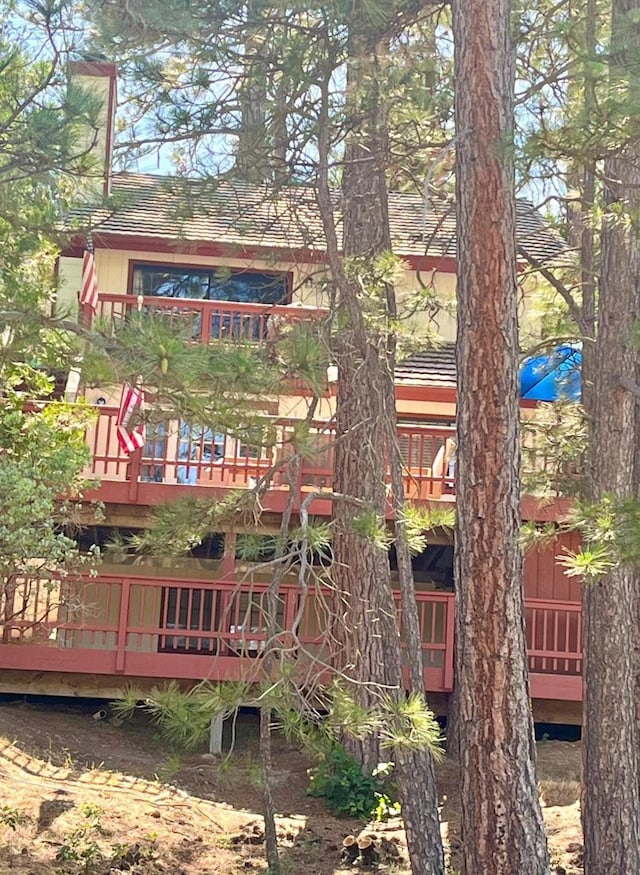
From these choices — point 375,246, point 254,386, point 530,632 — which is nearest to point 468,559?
point 254,386

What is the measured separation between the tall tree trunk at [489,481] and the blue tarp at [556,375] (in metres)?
→ 3.52

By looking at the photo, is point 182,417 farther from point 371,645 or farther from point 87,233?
point 371,645

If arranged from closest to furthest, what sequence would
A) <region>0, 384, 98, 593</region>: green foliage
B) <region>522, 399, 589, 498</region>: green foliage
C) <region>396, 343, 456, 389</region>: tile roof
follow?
1. <region>522, 399, 589, 498</region>: green foliage
2. <region>0, 384, 98, 593</region>: green foliage
3. <region>396, 343, 456, 389</region>: tile roof

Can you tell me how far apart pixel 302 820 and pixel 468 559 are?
4.12 meters

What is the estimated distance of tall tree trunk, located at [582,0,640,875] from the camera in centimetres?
761

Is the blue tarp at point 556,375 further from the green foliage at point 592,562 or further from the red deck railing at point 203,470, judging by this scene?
the green foliage at point 592,562

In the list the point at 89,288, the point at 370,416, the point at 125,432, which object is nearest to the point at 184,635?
the point at 125,432

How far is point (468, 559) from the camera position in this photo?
6.32 m

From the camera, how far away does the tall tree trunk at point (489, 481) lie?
6.15 m

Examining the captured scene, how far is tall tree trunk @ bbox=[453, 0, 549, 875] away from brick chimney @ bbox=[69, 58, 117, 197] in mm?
2353

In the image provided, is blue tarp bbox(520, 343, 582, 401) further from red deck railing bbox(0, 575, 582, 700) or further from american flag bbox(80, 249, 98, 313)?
american flag bbox(80, 249, 98, 313)

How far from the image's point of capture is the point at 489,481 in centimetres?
626

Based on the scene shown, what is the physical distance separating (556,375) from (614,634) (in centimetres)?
416

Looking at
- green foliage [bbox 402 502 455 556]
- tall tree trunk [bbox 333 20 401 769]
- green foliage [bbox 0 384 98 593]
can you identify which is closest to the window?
green foliage [bbox 0 384 98 593]
